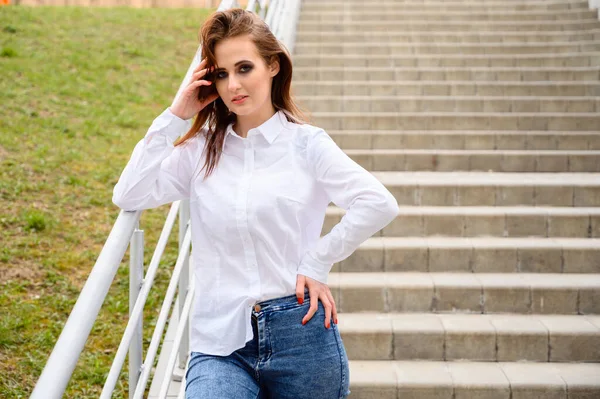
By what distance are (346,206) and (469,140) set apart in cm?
381

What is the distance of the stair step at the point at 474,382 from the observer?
9.73ft

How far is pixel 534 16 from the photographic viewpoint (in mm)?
7961

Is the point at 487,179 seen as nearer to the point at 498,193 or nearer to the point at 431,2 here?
the point at 498,193

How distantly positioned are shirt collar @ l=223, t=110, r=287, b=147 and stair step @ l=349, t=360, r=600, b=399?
5.37 feet

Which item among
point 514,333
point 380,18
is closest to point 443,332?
point 514,333

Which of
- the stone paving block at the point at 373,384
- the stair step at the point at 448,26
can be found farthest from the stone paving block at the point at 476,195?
the stair step at the point at 448,26

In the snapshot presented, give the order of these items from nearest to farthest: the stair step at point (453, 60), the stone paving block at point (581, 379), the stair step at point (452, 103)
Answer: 1. the stone paving block at point (581, 379)
2. the stair step at point (452, 103)
3. the stair step at point (453, 60)

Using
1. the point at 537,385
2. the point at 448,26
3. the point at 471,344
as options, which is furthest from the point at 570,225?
the point at 448,26

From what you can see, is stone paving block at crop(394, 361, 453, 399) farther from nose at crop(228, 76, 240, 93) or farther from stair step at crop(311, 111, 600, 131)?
stair step at crop(311, 111, 600, 131)

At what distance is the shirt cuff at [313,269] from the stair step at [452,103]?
4.27 metres

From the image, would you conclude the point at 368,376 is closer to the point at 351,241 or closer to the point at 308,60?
the point at 351,241

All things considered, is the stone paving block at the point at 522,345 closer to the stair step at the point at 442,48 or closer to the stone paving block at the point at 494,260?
the stone paving block at the point at 494,260

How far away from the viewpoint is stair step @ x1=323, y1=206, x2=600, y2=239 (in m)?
4.11

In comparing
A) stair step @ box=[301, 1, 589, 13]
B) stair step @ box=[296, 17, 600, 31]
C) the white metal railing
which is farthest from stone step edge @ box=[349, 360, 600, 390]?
stair step @ box=[301, 1, 589, 13]
